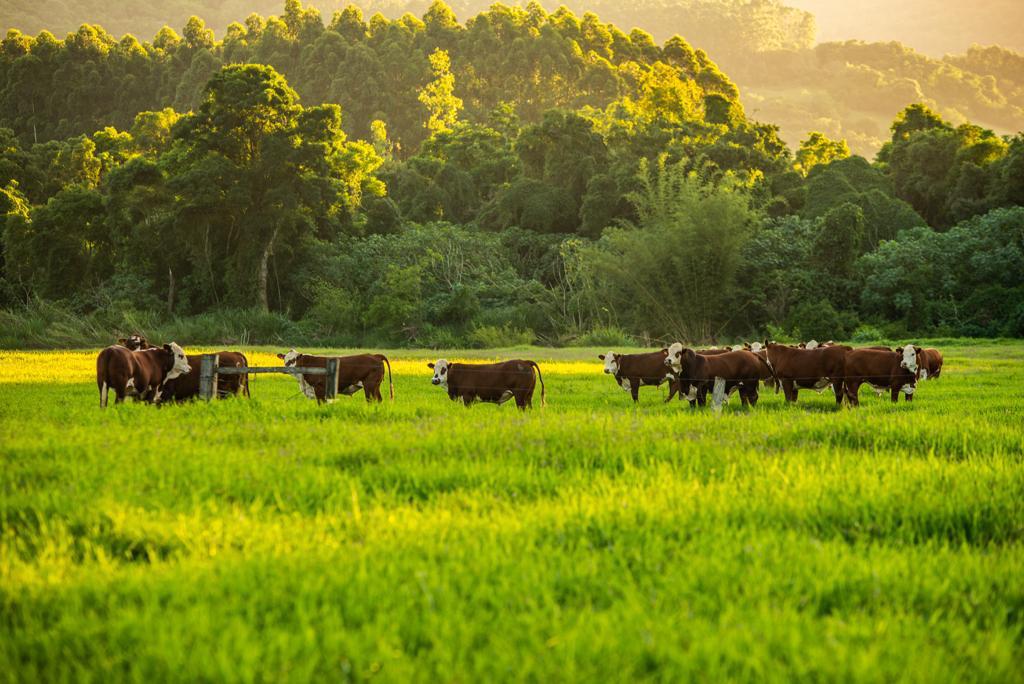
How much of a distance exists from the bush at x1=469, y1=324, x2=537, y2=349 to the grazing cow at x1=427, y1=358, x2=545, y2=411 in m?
24.8

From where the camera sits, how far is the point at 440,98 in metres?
89.2

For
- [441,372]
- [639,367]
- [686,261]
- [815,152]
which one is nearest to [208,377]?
[441,372]

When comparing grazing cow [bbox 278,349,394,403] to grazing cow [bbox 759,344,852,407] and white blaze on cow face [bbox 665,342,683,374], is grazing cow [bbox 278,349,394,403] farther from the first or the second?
grazing cow [bbox 759,344,852,407]

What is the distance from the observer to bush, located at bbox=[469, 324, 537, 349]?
129ft

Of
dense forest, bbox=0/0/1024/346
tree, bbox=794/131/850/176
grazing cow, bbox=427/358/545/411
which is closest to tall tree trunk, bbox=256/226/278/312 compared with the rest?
dense forest, bbox=0/0/1024/346

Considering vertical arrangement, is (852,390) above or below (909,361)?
below

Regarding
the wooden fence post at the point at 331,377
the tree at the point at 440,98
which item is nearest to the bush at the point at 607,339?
the wooden fence post at the point at 331,377

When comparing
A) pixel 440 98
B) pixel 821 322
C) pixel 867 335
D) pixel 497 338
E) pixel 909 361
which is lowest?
pixel 497 338

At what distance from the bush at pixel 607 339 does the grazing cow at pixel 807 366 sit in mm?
21878

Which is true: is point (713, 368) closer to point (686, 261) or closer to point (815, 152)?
point (686, 261)

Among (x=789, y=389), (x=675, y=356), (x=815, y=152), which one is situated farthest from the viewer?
(x=815, y=152)

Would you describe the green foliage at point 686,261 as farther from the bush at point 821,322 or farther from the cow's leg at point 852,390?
the cow's leg at point 852,390

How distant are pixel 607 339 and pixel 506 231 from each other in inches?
544

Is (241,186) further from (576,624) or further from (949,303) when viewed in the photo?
(576,624)
